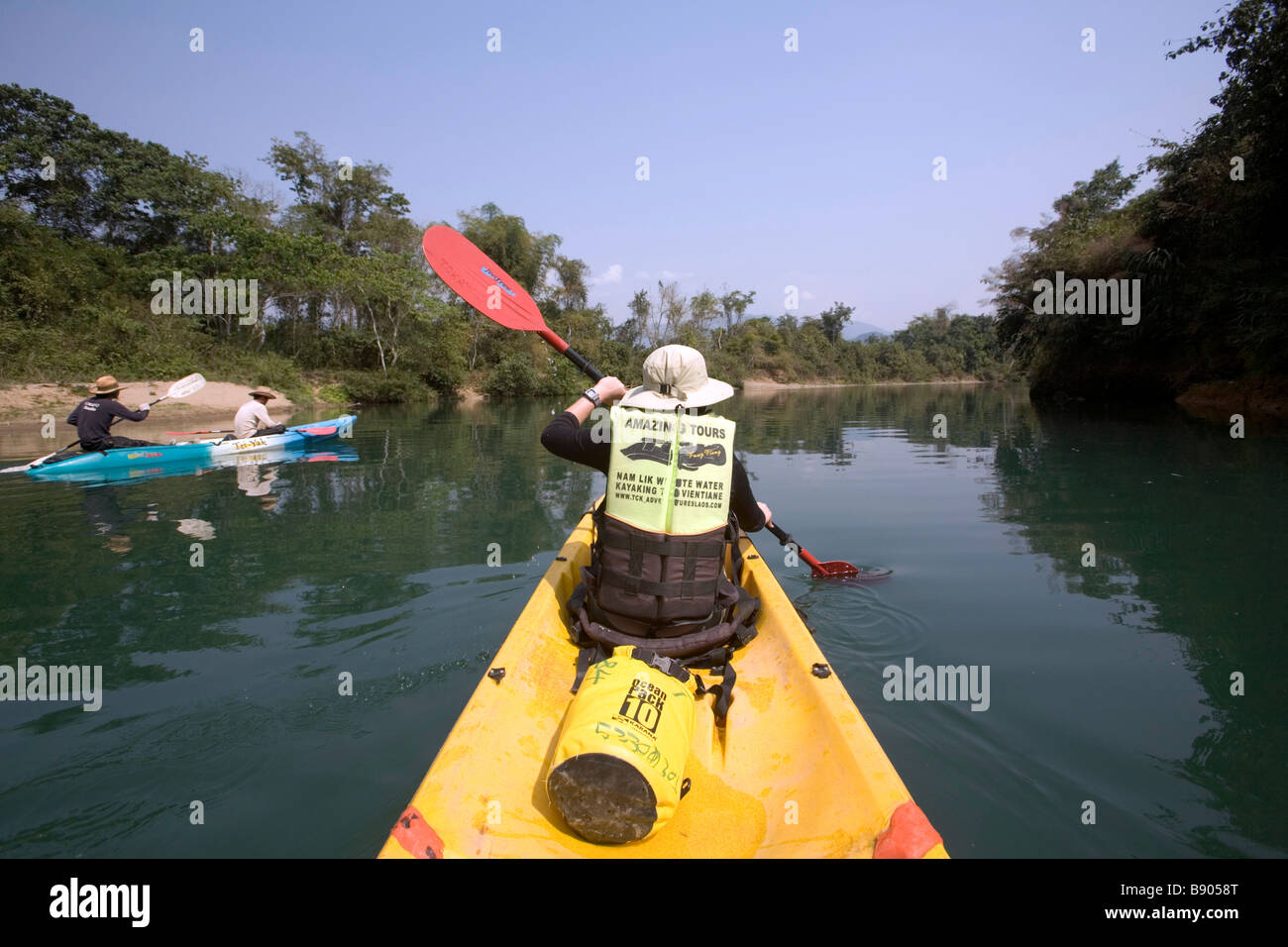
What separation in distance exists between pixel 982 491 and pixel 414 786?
27.0 feet

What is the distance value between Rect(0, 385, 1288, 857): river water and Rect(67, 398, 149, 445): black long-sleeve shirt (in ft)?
3.51

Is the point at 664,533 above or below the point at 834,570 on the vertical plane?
above

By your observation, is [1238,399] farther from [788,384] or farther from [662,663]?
[788,384]

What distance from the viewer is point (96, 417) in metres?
9.95

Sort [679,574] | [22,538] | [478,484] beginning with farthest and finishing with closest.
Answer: [478,484]
[22,538]
[679,574]

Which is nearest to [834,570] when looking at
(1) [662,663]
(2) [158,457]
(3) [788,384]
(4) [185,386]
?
(1) [662,663]

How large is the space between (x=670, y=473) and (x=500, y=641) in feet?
6.66

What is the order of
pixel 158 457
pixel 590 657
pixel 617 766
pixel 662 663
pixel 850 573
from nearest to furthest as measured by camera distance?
pixel 617 766 → pixel 662 663 → pixel 590 657 → pixel 850 573 → pixel 158 457

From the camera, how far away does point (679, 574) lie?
2896mm

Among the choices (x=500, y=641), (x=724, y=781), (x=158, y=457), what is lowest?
(x=500, y=641)

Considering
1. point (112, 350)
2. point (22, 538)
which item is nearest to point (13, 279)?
point (112, 350)
